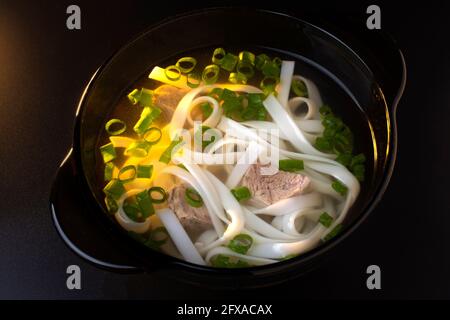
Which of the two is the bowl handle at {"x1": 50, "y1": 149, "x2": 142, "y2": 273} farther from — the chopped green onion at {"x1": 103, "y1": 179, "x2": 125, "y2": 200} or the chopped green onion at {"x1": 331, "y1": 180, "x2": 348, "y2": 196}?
the chopped green onion at {"x1": 331, "y1": 180, "x2": 348, "y2": 196}

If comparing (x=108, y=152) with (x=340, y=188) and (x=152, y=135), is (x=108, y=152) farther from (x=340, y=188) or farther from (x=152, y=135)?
(x=340, y=188)

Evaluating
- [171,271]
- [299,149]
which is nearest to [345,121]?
[299,149]

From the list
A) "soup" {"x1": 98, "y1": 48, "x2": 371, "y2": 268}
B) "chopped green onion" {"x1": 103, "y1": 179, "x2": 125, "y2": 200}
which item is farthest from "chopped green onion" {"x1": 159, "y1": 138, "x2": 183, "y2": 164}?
"chopped green onion" {"x1": 103, "y1": 179, "x2": 125, "y2": 200}

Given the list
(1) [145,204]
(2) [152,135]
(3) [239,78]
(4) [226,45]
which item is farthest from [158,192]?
(4) [226,45]

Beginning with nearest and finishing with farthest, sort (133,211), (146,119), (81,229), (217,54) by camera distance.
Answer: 1. (81,229)
2. (133,211)
3. (146,119)
4. (217,54)

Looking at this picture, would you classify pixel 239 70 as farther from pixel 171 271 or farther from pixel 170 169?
pixel 171 271

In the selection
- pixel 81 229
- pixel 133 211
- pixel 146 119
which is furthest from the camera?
pixel 146 119
